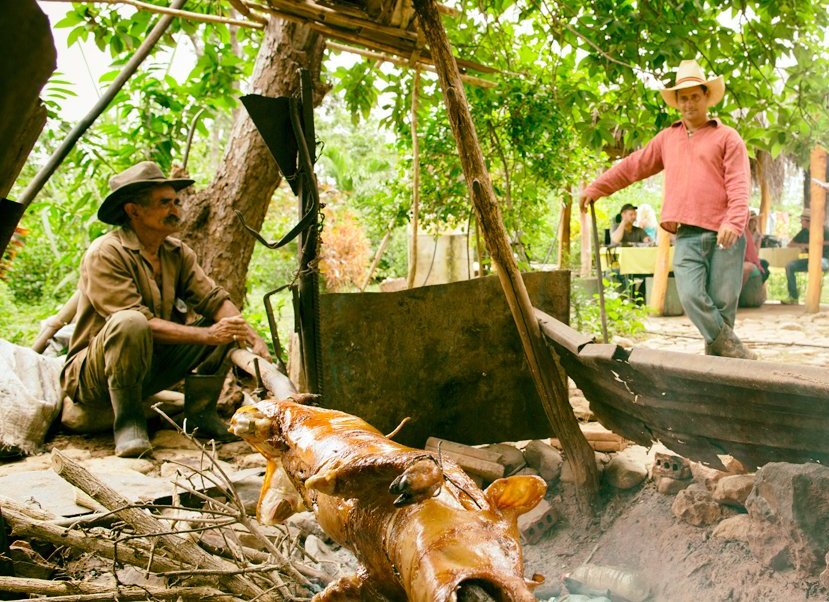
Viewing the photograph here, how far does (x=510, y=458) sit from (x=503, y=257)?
1.26 meters

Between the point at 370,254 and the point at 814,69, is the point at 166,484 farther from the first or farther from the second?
the point at 370,254

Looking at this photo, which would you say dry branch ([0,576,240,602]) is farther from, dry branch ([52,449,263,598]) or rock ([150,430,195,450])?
rock ([150,430,195,450])

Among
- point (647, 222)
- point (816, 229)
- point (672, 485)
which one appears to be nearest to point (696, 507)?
point (672, 485)

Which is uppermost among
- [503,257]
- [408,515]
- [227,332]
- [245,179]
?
[245,179]

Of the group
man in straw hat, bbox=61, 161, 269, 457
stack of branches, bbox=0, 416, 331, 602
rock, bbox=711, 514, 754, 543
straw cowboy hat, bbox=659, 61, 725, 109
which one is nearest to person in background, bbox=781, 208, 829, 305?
straw cowboy hat, bbox=659, 61, 725, 109

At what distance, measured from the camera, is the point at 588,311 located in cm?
738

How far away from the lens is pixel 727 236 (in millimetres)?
4141

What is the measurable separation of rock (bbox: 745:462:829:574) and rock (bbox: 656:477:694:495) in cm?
82

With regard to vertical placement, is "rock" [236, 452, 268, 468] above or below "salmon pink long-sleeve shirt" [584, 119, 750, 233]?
below

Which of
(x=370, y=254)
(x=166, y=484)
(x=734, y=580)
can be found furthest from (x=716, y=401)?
(x=370, y=254)

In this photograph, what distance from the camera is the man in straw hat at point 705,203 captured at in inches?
164

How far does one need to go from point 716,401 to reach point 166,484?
8.64 ft

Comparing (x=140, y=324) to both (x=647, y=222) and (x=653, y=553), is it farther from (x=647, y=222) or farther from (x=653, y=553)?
(x=647, y=222)

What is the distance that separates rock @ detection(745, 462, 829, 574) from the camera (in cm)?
214
